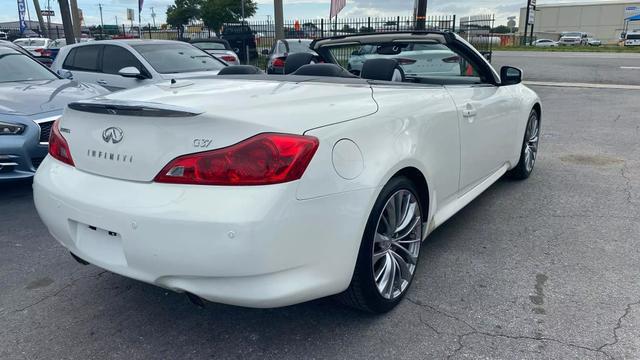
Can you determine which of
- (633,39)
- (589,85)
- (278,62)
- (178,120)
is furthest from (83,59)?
(633,39)

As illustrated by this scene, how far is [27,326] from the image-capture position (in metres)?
2.71

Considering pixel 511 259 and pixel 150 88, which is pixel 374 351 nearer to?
pixel 511 259

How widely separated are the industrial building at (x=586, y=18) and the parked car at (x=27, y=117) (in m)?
87.5

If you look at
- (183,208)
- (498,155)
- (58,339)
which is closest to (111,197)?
(183,208)

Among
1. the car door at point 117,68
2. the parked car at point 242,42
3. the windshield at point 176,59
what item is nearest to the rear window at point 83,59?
the car door at point 117,68

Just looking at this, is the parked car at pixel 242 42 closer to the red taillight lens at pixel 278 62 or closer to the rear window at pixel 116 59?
the red taillight lens at pixel 278 62

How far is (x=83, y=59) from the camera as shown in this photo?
28.6 ft

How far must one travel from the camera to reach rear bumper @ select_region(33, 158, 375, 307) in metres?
2.01

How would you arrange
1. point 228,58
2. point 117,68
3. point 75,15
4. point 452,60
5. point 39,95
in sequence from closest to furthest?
1. point 452,60
2. point 39,95
3. point 117,68
4. point 228,58
5. point 75,15

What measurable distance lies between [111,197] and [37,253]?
1847 mm

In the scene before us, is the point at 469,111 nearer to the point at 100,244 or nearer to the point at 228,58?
the point at 100,244

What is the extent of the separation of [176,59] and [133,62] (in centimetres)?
68

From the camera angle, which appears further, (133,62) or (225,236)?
(133,62)

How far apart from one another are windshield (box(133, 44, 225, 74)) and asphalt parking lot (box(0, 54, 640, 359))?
4192mm
